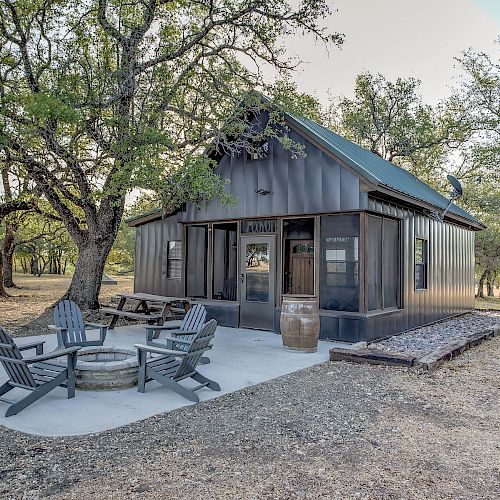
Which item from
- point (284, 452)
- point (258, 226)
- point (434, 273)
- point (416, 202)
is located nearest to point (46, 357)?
point (284, 452)

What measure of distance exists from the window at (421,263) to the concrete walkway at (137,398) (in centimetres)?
360

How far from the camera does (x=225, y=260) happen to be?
1099cm

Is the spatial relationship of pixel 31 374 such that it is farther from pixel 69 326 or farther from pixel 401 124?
pixel 401 124

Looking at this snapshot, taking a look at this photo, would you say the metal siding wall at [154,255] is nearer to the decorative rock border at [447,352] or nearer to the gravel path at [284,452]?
the decorative rock border at [447,352]

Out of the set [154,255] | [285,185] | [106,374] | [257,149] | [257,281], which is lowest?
[106,374]

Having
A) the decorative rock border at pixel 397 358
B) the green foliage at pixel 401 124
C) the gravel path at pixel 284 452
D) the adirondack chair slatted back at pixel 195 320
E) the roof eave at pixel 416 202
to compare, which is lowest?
the gravel path at pixel 284 452

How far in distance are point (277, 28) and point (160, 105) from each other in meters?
3.09

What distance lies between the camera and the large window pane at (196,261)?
11.2 meters

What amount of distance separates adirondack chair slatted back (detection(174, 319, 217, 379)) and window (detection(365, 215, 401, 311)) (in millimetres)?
4218

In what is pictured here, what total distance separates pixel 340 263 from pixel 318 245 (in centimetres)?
55

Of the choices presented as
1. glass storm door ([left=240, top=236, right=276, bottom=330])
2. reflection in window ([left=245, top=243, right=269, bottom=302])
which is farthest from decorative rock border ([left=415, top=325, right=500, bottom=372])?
reflection in window ([left=245, top=243, right=269, bottom=302])

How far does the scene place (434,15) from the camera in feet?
43.1

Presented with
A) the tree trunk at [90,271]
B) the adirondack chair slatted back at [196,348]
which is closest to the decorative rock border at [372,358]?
the adirondack chair slatted back at [196,348]

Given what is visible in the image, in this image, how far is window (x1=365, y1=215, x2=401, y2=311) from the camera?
8578mm
